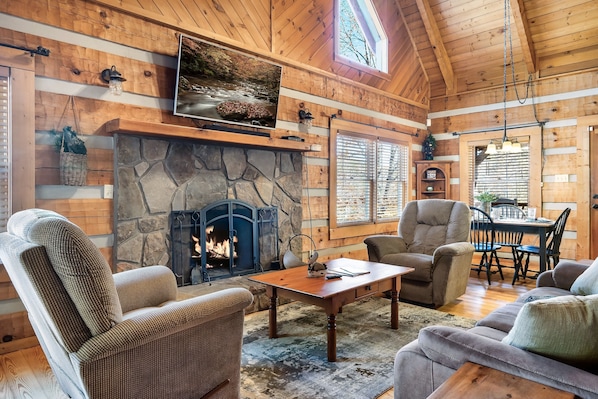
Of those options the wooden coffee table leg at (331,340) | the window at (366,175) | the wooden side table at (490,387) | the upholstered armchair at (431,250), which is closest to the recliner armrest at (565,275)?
the upholstered armchair at (431,250)

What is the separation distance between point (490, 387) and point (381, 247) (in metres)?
2.94

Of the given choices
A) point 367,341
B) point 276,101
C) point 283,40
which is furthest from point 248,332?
point 283,40

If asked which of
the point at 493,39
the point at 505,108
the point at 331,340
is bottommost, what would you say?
the point at 331,340

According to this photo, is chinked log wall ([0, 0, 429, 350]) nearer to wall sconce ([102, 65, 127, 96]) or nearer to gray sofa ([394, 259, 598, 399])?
wall sconce ([102, 65, 127, 96])

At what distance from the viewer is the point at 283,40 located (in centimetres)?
454

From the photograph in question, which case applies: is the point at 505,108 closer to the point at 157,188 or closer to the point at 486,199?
the point at 486,199

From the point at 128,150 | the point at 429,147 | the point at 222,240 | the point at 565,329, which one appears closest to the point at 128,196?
the point at 128,150

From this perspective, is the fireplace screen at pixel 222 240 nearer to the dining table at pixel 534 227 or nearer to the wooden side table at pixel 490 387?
the wooden side table at pixel 490 387

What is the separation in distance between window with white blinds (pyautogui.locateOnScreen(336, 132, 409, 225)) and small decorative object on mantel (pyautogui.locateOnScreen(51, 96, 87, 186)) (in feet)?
10.6

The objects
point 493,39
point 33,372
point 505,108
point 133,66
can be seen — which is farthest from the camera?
point 505,108

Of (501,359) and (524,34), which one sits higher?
(524,34)

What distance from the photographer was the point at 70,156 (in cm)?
286

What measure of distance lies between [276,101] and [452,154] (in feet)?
12.7

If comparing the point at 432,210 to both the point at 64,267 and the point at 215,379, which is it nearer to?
the point at 215,379
